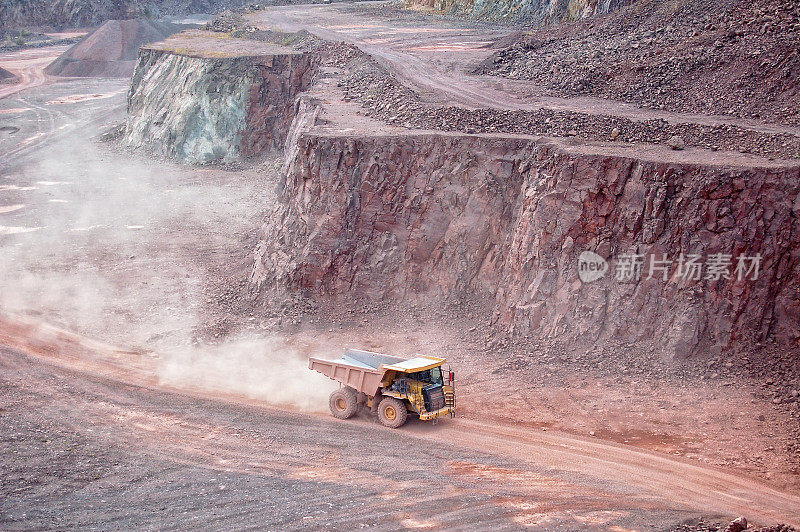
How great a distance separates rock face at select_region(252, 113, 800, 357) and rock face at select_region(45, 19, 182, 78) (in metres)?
46.2

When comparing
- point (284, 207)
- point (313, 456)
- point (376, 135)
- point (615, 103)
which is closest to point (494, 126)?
point (376, 135)

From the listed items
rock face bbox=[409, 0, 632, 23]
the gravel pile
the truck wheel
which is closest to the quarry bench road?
the gravel pile

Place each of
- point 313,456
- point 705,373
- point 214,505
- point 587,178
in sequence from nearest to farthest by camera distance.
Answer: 1. point 214,505
2. point 313,456
3. point 705,373
4. point 587,178

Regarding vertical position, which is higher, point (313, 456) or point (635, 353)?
point (635, 353)

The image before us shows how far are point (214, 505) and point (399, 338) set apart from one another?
908 cm

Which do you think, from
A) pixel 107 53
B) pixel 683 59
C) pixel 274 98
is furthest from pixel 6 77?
pixel 683 59

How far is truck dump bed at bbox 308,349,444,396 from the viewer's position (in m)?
16.6

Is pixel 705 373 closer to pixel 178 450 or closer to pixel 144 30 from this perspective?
pixel 178 450

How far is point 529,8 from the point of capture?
44.8 meters

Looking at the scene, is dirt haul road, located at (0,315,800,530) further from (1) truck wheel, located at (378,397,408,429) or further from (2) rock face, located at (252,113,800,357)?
(2) rock face, located at (252,113,800,357)

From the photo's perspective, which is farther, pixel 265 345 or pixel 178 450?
pixel 265 345

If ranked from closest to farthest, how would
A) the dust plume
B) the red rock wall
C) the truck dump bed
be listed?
the truck dump bed → the dust plume → the red rock wall

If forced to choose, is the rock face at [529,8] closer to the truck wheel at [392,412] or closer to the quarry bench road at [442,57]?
the quarry bench road at [442,57]

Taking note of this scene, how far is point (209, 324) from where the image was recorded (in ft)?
76.8
